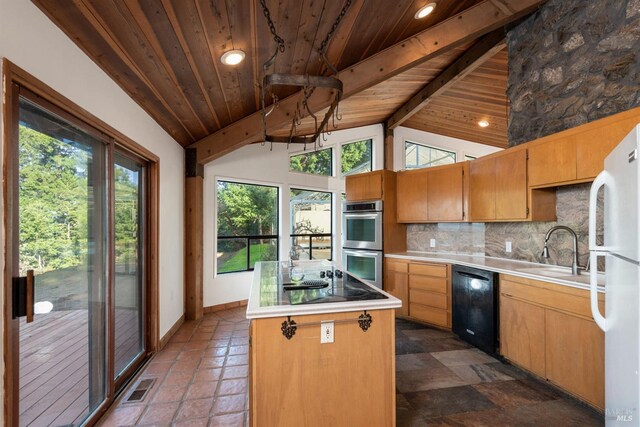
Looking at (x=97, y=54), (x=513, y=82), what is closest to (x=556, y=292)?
(x=513, y=82)

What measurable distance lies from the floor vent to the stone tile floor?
0.15ft

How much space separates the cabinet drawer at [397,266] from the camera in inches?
164

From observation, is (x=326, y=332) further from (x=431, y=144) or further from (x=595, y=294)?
(x=431, y=144)

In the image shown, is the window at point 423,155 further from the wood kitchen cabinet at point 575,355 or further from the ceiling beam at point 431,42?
the wood kitchen cabinet at point 575,355

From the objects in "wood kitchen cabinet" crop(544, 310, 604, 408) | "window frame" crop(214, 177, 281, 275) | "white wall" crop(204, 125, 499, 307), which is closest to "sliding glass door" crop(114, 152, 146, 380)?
"white wall" crop(204, 125, 499, 307)

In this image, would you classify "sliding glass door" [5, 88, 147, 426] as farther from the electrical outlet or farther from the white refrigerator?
the white refrigerator

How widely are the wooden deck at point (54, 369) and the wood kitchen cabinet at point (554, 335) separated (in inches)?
133

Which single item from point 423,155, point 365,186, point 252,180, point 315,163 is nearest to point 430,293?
point 365,186

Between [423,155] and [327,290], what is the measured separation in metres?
5.94

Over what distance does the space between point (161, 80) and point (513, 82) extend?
3687 millimetres

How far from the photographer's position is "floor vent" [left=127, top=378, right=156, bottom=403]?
92.4 inches

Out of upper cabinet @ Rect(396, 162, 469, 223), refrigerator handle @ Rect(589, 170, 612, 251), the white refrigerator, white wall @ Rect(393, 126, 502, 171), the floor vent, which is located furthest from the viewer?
white wall @ Rect(393, 126, 502, 171)

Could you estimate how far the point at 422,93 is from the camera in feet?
16.6

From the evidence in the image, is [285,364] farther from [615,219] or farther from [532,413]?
[532,413]
